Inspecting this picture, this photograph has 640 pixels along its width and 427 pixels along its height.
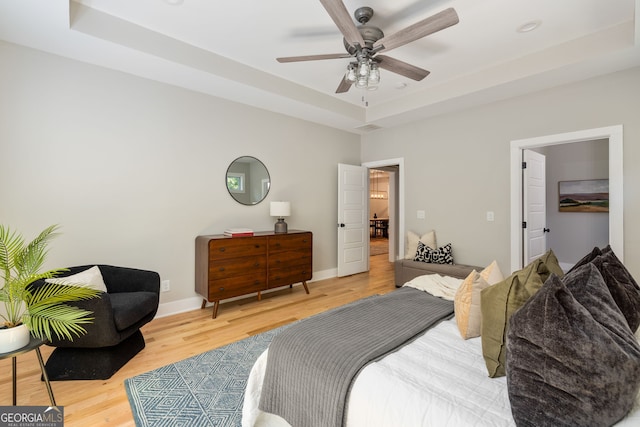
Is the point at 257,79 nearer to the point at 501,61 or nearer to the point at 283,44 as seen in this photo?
the point at 283,44

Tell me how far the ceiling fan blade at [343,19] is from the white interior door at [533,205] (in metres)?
2.81

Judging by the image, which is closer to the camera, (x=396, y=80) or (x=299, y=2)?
(x=299, y=2)

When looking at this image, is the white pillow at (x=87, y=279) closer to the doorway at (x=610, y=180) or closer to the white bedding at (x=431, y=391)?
the white bedding at (x=431, y=391)

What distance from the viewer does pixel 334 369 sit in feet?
4.30

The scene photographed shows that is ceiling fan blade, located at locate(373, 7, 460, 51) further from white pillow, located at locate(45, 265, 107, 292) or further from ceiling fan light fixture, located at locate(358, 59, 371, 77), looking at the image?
white pillow, located at locate(45, 265, 107, 292)

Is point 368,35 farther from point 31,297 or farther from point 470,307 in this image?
point 31,297

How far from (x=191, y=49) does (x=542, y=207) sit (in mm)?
4880

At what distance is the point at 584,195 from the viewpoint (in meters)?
5.23

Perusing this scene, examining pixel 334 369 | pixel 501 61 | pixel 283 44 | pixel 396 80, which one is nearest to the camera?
pixel 334 369

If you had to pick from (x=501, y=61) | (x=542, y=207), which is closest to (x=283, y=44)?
(x=501, y=61)

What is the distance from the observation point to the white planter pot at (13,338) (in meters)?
1.51

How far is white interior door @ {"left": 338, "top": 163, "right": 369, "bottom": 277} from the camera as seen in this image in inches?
204

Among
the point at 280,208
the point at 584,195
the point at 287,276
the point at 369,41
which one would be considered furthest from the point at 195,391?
the point at 584,195

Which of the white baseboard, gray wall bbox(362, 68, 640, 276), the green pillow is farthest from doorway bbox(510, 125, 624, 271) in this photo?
the white baseboard
